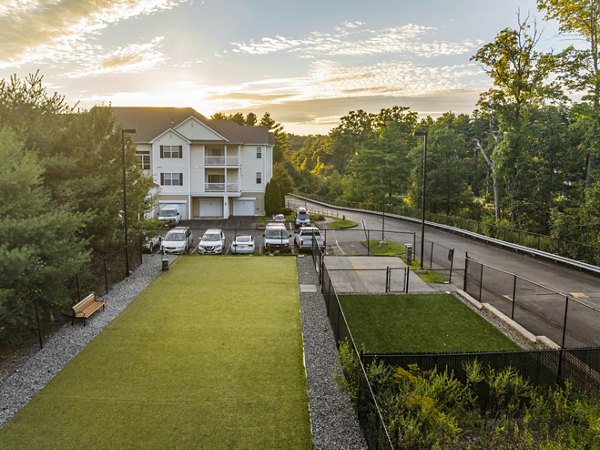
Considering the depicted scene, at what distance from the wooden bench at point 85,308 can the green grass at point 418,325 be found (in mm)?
8712

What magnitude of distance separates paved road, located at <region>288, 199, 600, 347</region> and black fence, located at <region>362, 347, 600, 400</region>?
1883 millimetres

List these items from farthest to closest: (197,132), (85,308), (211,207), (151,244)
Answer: (211,207) < (197,132) < (151,244) < (85,308)

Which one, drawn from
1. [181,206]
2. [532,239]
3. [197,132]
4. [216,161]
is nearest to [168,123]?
[197,132]

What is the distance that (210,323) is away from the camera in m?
14.3

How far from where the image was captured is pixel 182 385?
997 cm

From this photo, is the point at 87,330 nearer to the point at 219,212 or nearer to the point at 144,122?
the point at 219,212

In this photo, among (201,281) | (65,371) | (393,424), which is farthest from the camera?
(201,281)

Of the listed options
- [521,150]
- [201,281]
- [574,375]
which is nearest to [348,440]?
[574,375]

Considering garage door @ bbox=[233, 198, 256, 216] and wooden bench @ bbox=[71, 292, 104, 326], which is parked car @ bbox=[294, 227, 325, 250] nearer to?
wooden bench @ bbox=[71, 292, 104, 326]

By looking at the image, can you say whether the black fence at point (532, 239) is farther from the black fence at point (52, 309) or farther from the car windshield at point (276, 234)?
the black fence at point (52, 309)

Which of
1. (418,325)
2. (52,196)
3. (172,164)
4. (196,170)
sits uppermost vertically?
(172,164)

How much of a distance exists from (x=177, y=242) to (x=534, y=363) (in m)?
21.5

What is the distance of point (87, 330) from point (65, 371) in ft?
9.62

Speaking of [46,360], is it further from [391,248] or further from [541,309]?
[391,248]
